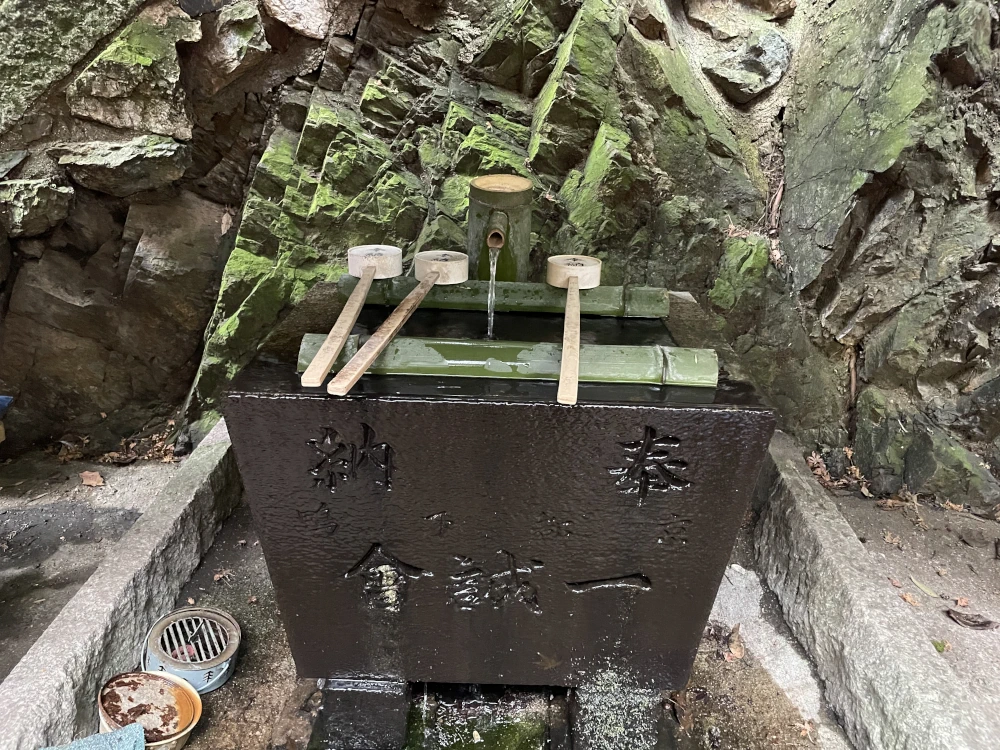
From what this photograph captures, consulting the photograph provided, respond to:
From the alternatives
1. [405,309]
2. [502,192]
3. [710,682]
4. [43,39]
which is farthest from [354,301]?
[43,39]

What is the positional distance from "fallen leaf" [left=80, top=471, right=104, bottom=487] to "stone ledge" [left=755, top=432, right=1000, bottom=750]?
471cm

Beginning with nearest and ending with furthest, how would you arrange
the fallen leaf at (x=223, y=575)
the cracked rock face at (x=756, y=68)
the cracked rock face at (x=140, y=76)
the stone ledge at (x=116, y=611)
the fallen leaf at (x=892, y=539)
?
1. the stone ledge at (x=116, y=611)
2. the fallen leaf at (x=223, y=575)
3. the fallen leaf at (x=892, y=539)
4. the cracked rock face at (x=140, y=76)
5. the cracked rock face at (x=756, y=68)

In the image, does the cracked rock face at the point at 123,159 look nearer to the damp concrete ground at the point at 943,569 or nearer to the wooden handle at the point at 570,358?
the wooden handle at the point at 570,358

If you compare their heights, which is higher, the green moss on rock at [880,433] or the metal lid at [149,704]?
the green moss on rock at [880,433]

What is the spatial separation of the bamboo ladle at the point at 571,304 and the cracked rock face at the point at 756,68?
2.82 meters

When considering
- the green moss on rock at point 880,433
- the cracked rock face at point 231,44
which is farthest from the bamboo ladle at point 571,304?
the cracked rock face at point 231,44

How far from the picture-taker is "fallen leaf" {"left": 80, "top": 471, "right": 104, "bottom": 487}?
15.0 feet

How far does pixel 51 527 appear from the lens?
4.15 metres

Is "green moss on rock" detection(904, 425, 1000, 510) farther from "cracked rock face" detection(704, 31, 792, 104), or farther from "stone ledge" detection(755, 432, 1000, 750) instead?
"cracked rock face" detection(704, 31, 792, 104)

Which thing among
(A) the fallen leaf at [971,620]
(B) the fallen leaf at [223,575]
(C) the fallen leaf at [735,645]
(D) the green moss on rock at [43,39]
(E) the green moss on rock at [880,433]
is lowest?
(B) the fallen leaf at [223,575]

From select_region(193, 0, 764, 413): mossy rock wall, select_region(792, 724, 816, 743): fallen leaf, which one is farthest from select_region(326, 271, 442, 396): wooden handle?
select_region(792, 724, 816, 743): fallen leaf

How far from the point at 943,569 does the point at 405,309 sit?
3374 millimetres

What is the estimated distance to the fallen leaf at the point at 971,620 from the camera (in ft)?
9.78

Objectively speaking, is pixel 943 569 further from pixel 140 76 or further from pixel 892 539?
pixel 140 76
